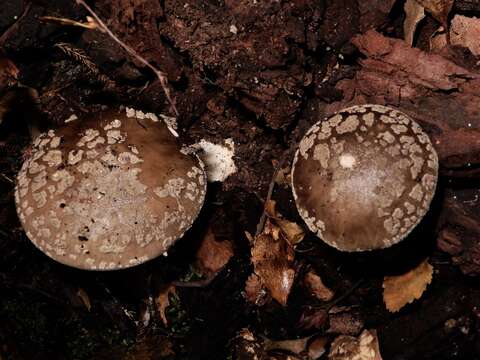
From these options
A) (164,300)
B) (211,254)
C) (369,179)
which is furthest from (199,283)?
(369,179)

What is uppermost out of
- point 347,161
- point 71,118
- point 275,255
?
point 347,161

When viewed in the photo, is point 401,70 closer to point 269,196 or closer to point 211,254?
point 269,196

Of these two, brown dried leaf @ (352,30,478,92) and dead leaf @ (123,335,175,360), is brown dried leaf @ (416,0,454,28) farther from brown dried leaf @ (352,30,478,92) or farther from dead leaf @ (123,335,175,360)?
dead leaf @ (123,335,175,360)

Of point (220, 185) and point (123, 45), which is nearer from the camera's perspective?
point (123, 45)

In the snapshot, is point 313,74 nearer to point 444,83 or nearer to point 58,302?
point 444,83

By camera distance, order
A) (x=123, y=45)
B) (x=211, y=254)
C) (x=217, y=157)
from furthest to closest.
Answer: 1. (x=211, y=254)
2. (x=217, y=157)
3. (x=123, y=45)

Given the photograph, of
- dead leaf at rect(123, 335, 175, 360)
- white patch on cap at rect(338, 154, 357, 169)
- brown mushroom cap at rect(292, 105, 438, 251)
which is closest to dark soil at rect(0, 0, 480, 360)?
dead leaf at rect(123, 335, 175, 360)

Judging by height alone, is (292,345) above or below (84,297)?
below
